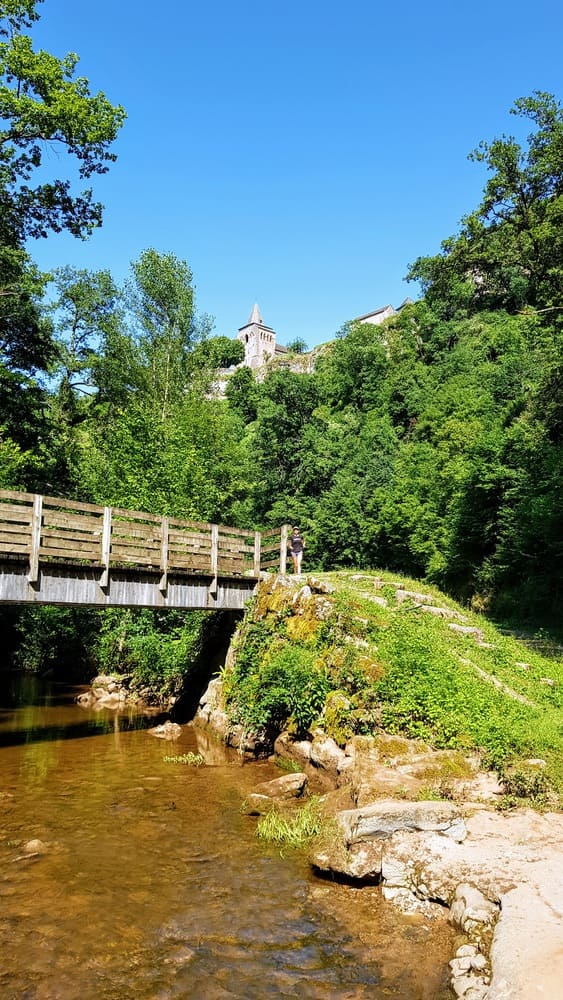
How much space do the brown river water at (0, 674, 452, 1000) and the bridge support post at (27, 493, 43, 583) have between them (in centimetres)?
381

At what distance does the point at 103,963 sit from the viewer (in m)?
5.74

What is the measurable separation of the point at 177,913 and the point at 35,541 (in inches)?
302

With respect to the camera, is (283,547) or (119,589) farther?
(283,547)

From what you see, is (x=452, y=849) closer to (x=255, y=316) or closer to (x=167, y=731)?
(x=167, y=731)

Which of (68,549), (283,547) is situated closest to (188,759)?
(68,549)

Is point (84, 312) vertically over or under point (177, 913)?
over


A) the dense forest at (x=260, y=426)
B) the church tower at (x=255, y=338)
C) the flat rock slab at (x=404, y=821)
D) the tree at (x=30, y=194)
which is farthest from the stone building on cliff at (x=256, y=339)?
the flat rock slab at (x=404, y=821)

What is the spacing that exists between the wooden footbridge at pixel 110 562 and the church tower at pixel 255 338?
123 metres

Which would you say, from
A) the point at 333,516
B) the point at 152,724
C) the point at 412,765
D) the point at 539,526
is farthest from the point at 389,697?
the point at 333,516

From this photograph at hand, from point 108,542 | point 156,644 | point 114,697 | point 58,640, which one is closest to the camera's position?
point 108,542

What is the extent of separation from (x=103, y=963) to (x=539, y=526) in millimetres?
23119

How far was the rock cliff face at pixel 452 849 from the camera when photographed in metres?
5.05

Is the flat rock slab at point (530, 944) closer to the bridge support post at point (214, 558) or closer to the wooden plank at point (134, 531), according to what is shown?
the wooden plank at point (134, 531)

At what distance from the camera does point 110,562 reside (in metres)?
13.9
